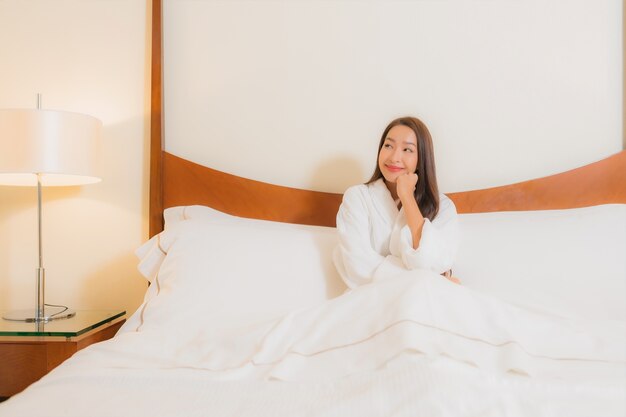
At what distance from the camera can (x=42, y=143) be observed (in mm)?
1566

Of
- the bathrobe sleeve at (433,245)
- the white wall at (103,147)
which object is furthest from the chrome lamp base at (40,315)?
the bathrobe sleeve at (433,245)

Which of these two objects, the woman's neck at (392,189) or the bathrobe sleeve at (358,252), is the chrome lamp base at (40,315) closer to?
the bathrobe sleeve at (358,252)

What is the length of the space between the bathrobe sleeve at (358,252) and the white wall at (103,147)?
89cm

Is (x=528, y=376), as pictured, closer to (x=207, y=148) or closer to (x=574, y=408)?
(x=574, y=408)

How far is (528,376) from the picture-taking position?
82cm

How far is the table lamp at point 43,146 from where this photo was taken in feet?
5.09

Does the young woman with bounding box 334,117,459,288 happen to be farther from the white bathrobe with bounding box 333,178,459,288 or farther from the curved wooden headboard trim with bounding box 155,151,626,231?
the curved wooden headboard trim with bounding box 155,151,626,231

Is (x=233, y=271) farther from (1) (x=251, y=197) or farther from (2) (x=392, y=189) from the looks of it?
(2) (x=392, y=189)

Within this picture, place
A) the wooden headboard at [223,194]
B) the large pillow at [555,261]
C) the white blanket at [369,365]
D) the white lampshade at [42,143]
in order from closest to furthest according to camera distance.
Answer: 1. the white blanket at [369,365]
2. the large pillow at [555,261]
3. the white lampshade at [42,143]
4. the wooden headboard at [223,194]

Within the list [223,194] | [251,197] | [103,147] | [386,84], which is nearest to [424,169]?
[386,84]

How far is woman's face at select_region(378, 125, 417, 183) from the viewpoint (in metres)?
1.63

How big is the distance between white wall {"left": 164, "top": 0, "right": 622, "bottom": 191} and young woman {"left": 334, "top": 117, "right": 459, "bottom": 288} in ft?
0.70

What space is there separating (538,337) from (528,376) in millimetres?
205

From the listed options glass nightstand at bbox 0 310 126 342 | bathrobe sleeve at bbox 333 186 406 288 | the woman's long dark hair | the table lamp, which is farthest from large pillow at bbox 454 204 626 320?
the table lamp
